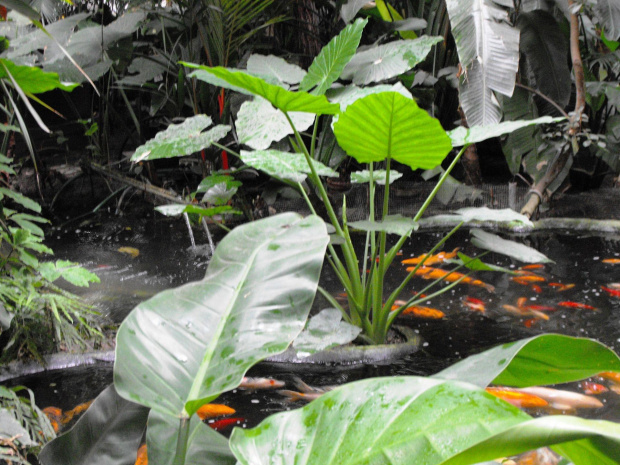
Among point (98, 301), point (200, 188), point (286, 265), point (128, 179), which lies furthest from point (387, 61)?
point (128, 179)

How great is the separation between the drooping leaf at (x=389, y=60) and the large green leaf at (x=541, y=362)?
211cm

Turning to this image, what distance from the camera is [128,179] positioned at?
4625 mm

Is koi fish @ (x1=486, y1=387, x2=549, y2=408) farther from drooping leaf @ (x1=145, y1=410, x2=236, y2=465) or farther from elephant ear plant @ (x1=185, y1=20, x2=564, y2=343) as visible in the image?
drooping leaf @ (x1=145, y1=410, x2=236, y2=465)

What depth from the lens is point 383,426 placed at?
1.70 feet

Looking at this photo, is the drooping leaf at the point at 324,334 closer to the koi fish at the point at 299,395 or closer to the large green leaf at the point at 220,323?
the koi fish at the point at 299,395

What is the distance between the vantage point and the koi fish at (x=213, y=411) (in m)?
1.52

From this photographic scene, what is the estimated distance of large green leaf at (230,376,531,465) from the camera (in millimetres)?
463

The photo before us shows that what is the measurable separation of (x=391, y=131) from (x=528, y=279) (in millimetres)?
1489

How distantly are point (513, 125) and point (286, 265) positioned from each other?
49.3 inches

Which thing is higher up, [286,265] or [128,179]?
[286,265]

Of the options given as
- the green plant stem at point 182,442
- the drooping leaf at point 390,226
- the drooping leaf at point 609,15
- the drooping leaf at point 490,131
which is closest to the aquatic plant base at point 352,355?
the drooping leaf at point 390,226

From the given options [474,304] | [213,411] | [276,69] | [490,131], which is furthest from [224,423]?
[276,69]

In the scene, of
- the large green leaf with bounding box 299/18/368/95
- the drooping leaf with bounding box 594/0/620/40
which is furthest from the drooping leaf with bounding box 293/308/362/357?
the drooping leaf with bounding box 594/0/620/40

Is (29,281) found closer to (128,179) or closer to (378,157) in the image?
(378,157)
